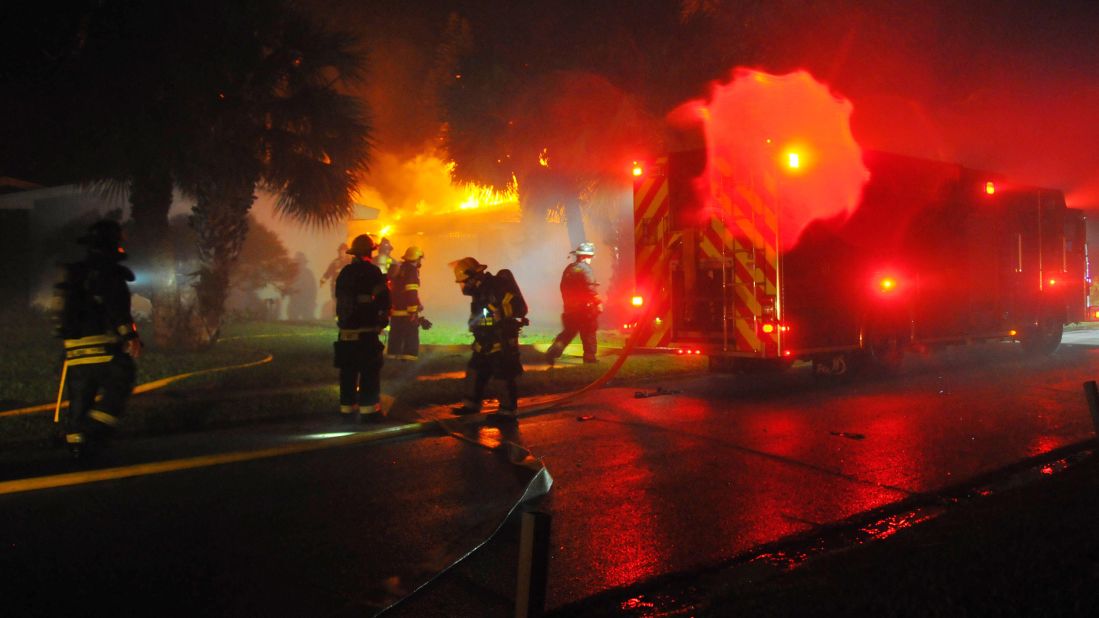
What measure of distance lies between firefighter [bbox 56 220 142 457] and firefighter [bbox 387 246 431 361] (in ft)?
18.8

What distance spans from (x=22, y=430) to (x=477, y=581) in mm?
5026

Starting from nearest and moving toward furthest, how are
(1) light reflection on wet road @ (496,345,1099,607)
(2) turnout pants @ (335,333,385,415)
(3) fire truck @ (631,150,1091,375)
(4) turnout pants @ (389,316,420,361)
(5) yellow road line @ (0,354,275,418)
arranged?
(1) light reflection on wet road @ (496,345,1099,607) → (2) turnout pants @ (335,333,385,415) → (5) yellow road line @ (0,354,275,418) → (3) fire truck @ (631,150,1091,375) → (4) turnout pants @ (389,316,420,361)

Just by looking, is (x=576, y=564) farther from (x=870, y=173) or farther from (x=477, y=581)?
(x=870, y=173)

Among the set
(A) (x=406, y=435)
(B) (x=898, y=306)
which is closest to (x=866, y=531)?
(A) (x=406, y=435)

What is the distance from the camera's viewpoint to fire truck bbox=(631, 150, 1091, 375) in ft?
31.0

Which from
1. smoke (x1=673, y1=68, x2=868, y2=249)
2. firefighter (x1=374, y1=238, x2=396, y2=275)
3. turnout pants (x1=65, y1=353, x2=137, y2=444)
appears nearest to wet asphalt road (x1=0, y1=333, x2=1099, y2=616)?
turnout pants (x1=65, y1=353, x2=137, y2=444)

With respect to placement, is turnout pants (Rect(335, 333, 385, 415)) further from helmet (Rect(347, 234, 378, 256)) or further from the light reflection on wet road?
the light reflection on wet road

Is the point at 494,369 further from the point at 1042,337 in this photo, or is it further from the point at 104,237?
the point at 1042,337

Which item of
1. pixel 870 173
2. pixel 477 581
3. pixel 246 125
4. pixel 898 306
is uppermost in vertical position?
pixel 246 125

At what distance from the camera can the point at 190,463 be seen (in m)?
5.73

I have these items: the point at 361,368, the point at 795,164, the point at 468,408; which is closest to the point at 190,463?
the point at 361,368

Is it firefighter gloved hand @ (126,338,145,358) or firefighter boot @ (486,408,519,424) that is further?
firefighter boot @ (486,408,519,424)

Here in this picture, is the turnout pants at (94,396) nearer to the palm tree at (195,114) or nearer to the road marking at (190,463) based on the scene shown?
the road marking at (190,463)

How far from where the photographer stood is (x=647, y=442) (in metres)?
6.62
